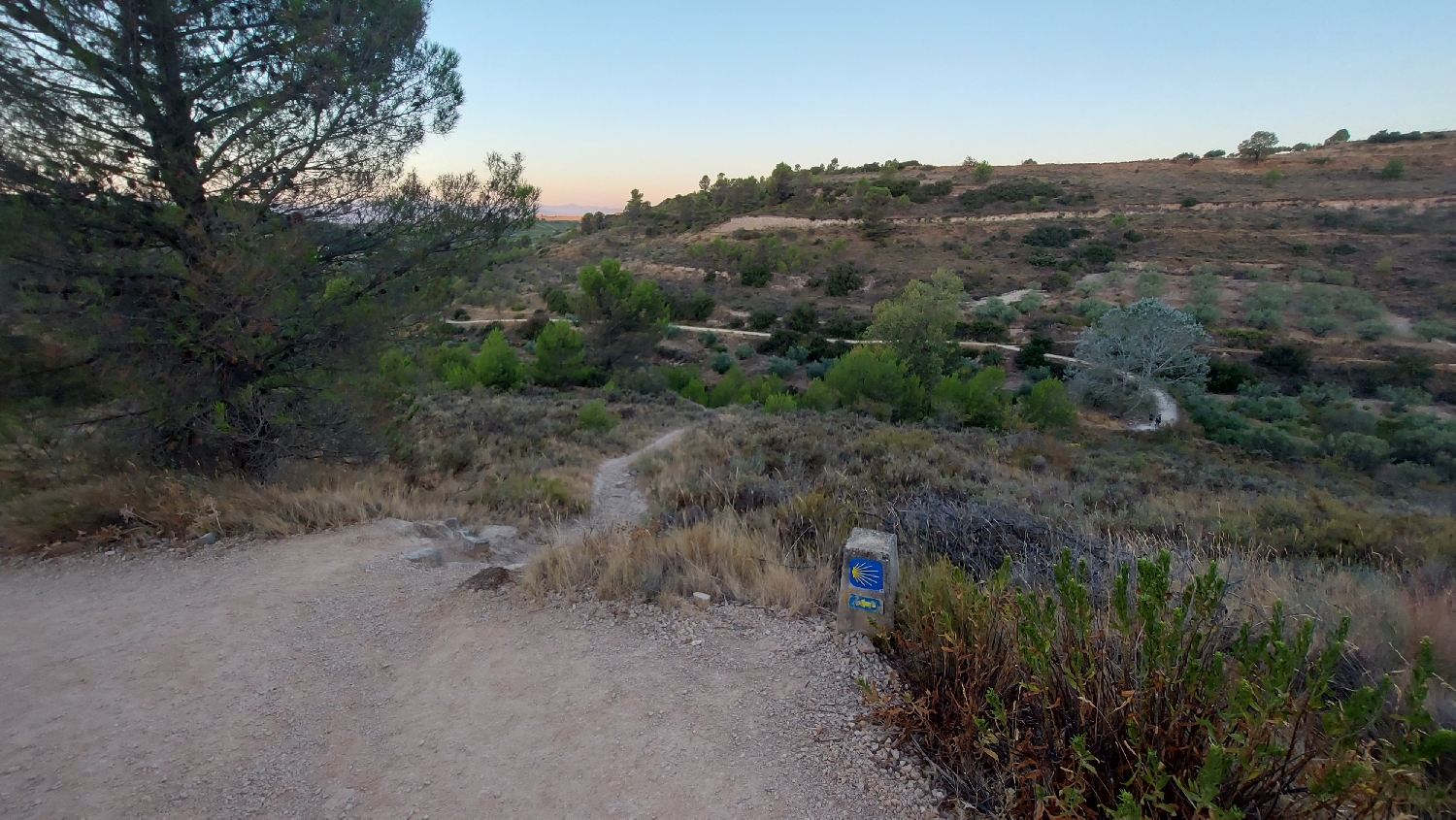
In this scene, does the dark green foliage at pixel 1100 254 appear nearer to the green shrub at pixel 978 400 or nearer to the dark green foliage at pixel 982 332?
the dark green foliage at pixel 982 332

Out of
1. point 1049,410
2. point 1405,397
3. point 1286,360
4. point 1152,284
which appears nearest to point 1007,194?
point 1152,284

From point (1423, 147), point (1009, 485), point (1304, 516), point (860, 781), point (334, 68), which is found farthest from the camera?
point (1423, 147)

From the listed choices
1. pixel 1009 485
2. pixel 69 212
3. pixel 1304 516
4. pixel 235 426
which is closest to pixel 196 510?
pixel 235 426

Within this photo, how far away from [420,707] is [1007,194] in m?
67.5

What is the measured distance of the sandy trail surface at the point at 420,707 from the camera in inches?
105

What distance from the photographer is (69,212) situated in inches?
212

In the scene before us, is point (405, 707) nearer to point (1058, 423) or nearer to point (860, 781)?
point (860, 781)

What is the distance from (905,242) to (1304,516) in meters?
49.5

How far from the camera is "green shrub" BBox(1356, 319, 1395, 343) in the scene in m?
31.3

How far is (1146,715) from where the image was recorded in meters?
2.33

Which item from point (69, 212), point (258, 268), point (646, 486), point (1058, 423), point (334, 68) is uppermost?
point (334, 68)

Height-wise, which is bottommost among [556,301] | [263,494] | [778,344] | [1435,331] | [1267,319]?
[1435,331]

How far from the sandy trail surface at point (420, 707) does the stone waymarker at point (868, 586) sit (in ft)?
0.62

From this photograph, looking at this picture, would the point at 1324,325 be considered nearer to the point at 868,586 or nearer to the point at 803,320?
the point at 803,320
